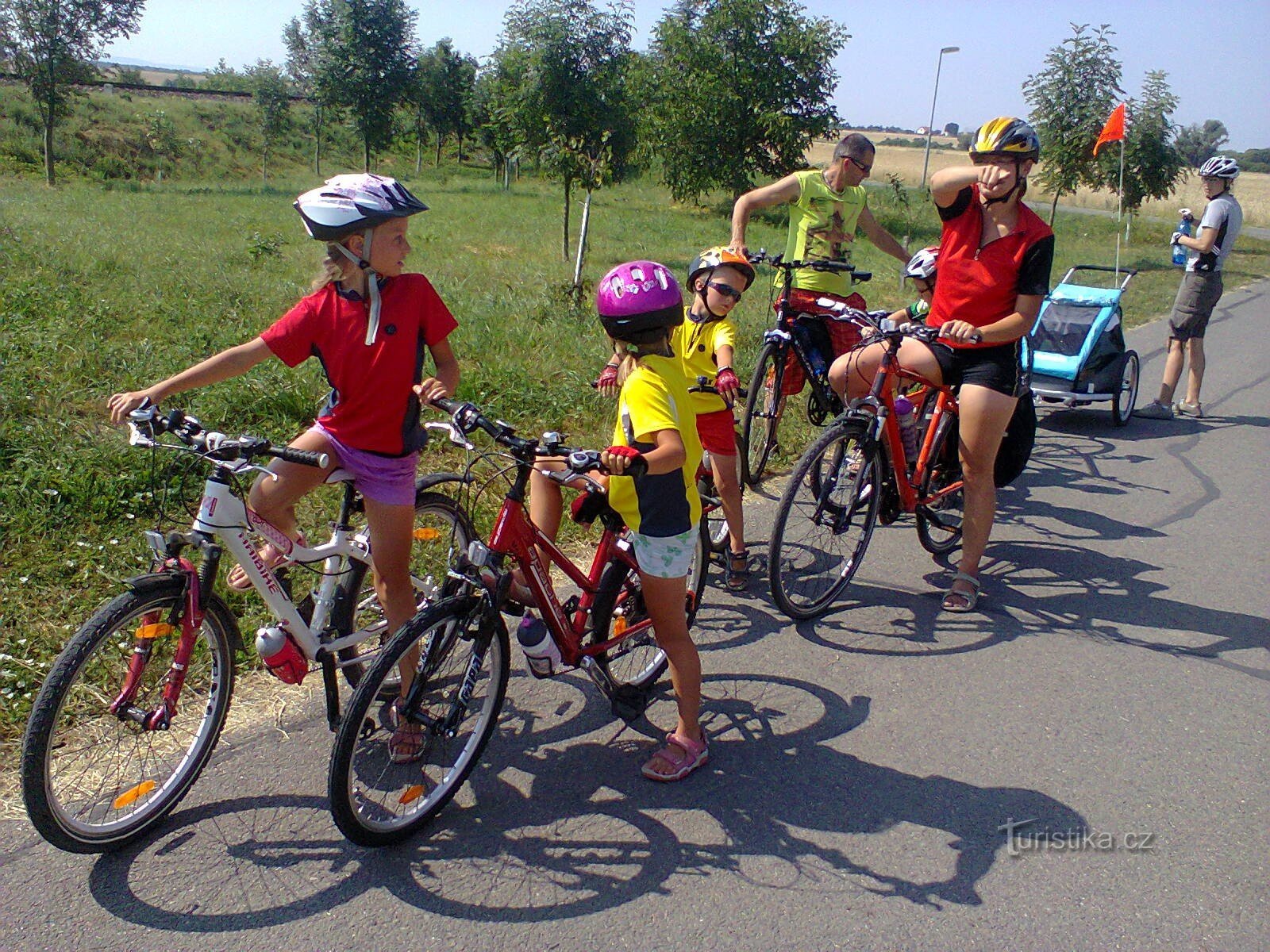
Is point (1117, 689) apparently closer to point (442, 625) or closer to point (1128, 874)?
point (1128, 874)

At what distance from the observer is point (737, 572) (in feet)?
15.3

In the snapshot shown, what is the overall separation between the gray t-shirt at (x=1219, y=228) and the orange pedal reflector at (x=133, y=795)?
889cm

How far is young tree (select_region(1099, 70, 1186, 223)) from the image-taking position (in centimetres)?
2191

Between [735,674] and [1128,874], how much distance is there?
1564 mm

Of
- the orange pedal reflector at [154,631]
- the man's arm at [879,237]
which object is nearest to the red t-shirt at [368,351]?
the orange pedal reflector at [154,631]

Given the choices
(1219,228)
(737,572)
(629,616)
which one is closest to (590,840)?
(629,616)

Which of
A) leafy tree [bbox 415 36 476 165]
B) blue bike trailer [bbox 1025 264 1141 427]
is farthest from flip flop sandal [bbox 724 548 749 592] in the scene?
leafy tree [bbox 415 36 476 165]

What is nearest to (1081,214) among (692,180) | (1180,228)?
(692,180)

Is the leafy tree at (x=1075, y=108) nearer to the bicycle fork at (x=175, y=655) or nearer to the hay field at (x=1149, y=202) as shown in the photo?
the hay field at (x=1149, y=202)

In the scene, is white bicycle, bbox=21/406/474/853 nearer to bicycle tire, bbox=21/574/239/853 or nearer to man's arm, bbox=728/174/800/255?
bicycle tire, bbox=21/574/239/853

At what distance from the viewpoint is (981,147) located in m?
4.11

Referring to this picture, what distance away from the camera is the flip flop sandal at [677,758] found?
127 inches

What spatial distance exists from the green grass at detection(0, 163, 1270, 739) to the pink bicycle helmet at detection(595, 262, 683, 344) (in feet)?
7.17

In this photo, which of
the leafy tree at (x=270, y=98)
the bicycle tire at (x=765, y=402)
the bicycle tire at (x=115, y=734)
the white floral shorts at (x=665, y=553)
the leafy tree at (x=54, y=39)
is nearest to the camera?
the bicycle tire at (x=115, y=734)
